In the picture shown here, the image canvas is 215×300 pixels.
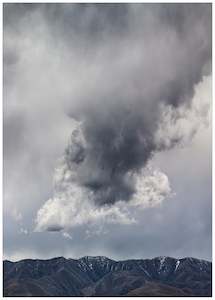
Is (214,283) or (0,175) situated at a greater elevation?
(0,175)

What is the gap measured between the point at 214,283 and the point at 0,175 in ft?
207

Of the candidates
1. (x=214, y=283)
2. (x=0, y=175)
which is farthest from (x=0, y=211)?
(x=214, y=283)

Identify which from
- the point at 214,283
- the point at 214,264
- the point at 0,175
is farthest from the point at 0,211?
the point at 214,283

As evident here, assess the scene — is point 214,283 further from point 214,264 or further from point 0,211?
point 0,211

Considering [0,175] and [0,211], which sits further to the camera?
[0,211]

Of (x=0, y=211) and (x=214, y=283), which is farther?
(x=214, y=283)

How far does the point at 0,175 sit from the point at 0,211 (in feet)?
38.5

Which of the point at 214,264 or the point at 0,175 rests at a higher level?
the point at 0,175

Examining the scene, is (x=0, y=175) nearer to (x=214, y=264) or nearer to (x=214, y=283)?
(x=214, y=264)

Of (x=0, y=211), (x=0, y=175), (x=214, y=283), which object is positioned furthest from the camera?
(x=214, y=283)

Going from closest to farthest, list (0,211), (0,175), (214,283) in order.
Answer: (0,175), (0,211), (214,283)

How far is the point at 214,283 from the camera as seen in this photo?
121 m

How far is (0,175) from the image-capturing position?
10031cm

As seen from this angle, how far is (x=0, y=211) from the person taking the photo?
108 metres
